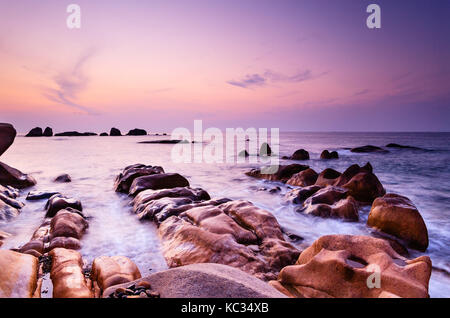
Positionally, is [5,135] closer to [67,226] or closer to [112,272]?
[67,226]

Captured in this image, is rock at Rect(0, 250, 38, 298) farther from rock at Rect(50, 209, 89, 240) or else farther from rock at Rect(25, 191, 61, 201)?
rock at Rect(25, 191, 61, 201)

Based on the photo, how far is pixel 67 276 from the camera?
2.62 meters

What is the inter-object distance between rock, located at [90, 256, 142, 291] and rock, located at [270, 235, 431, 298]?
1.71m

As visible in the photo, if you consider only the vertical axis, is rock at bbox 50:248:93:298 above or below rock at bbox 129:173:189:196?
below

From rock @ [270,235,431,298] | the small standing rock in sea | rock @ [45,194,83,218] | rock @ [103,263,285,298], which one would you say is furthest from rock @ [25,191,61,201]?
rock @ [270,235,431,298]

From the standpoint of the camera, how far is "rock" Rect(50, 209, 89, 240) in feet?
14.4

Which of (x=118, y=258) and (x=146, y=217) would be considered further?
(x=146, y=217)

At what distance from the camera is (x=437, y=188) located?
35.6 ft

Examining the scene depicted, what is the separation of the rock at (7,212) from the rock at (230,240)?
4007 mm

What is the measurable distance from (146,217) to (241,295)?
4.21 m
